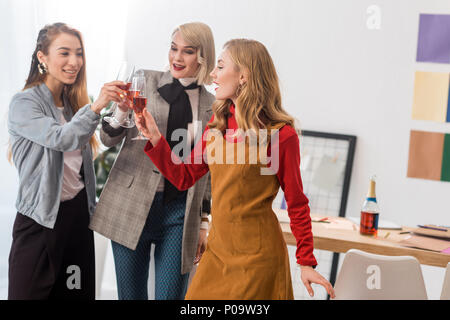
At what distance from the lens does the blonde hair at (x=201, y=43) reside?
6.01 feet

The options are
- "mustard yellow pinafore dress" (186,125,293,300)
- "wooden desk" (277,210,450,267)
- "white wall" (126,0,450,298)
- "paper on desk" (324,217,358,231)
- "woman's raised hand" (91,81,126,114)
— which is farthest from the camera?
"white wall" (126,0,450,298)

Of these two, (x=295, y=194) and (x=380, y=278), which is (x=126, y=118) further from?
(x=380, y=278)

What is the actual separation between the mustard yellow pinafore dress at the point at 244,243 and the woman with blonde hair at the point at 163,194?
36 centimetres

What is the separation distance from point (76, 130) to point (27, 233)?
450 mm

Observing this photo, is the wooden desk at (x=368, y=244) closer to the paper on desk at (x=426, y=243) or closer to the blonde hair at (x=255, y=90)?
the paper on desk at (x=426, y=243)

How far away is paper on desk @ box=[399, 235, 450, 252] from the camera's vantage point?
231cm

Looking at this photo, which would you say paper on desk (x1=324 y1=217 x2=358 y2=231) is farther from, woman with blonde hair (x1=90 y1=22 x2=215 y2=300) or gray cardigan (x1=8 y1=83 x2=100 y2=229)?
gray cardigan (x1=8 y1=83 x2=100 y2=229)

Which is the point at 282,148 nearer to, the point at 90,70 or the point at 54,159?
the point at 54,159

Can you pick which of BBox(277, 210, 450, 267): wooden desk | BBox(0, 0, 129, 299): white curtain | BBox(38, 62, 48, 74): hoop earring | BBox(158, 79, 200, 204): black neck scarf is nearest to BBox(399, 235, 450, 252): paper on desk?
BBox(277, 210, 450, 267): wooden desk

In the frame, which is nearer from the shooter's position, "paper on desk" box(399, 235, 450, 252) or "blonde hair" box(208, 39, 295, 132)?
"blonde hair" box(208, 39, 295, 132)

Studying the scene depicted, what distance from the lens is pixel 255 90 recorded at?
158 centimetres

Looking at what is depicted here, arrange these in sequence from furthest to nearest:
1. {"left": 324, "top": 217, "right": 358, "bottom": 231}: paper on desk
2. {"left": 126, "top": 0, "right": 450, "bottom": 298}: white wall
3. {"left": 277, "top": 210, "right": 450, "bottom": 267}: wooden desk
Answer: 1. {"left": 126, "top": 0, "right": 450, "bottom": 298}: white wall
2. {"left": 324, "top": 217, "right": 358, "bottom": 231}: paper on desk
3. {"left": 277, "top": 210, "right": 450, "bottom": 267}: wooden desk
